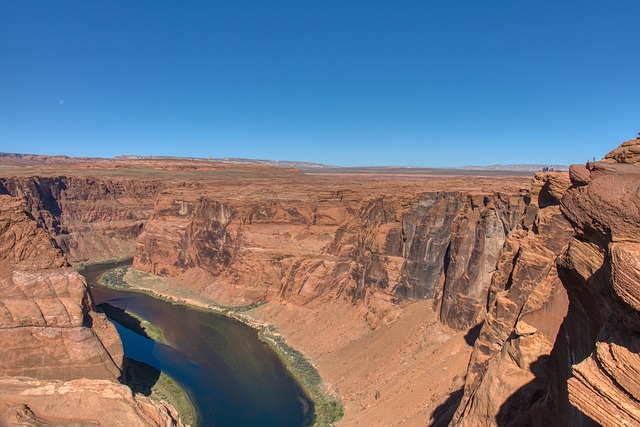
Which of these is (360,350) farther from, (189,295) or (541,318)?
(189,295)

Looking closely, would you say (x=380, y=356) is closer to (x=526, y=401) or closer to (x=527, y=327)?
(x=527, y=327)

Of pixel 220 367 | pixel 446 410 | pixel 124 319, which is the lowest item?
pixel 124 319

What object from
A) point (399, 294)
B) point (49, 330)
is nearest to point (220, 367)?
point (49, 330)

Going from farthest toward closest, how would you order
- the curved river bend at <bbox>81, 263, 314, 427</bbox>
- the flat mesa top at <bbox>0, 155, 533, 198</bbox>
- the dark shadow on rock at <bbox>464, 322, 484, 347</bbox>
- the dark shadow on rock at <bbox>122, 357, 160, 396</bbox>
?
the flat mesa top at <bbox>0, 155, 533, 198</bbox> → the dark shadow on rock at <bbox>122, 357, 160, 396</bbox> → the curved river bend at <bbox>81, 263, 314, 427</bbox> → the dark shadow on rock at <bbox>464, 322, 484, 347</bbox>

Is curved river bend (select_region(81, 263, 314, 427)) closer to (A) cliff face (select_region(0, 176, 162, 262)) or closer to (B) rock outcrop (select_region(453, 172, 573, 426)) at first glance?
(B) rock outcrop (select_region(453, 172, 573, 426))

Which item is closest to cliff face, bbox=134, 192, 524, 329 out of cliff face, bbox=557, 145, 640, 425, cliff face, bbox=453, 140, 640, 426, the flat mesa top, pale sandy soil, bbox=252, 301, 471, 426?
pale sandy soil, bbox=252, 301, 471, 426

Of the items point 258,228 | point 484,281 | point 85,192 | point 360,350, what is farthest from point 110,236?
point 484,281
